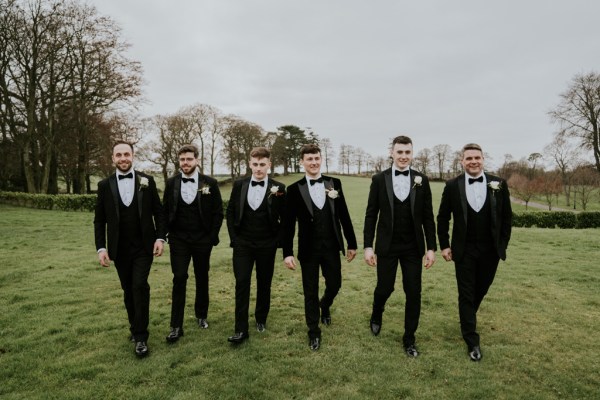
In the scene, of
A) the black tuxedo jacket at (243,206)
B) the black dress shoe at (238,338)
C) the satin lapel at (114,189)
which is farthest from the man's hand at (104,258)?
the black dress shoe at (238,338)

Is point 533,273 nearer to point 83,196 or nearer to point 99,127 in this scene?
point 83,196

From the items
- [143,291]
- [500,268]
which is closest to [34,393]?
[143,291]

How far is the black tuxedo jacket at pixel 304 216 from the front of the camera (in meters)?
4.45

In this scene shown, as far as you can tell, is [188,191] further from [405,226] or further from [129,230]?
[405,226]

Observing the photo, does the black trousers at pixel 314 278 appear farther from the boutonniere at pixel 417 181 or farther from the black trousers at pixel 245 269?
the boutonniere at pixel 417 181

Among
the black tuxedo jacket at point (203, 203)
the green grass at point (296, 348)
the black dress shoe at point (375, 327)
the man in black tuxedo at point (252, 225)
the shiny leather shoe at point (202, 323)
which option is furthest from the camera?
the shiny leather shoe at point (202, 323)

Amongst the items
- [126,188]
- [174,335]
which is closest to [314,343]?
[174,335]

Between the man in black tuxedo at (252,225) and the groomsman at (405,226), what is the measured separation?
1.26 metres

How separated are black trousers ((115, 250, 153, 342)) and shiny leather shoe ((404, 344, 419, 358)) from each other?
10.4 ft

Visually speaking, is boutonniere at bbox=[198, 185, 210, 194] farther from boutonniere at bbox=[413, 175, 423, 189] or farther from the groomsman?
boutonniere at bbox=[413, 175, 423, 189]

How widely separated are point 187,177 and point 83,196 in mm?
20958

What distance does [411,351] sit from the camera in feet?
13.8

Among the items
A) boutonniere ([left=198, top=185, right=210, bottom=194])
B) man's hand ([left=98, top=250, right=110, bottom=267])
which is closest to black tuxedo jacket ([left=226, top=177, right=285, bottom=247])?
boutonniere ([left=198, top=185, right=210, bottom=194])

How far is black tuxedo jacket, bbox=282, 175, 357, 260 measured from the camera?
4.45 meters
